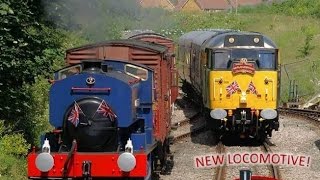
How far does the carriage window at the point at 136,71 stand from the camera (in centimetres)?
1124

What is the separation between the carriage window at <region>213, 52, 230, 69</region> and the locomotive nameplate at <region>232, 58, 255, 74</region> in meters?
0.29

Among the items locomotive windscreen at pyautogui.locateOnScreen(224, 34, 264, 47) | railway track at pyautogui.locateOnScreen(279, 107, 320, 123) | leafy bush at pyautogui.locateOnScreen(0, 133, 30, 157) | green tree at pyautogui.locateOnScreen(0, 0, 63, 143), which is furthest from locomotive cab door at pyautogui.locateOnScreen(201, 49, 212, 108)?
leafy bush at pyautogui.locateOnScreen(0, 133, 30, 157)

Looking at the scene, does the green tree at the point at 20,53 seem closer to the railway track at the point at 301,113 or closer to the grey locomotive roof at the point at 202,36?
the grey locomotive roof at the point at 202,36

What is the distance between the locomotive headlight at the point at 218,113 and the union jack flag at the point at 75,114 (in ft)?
28.1

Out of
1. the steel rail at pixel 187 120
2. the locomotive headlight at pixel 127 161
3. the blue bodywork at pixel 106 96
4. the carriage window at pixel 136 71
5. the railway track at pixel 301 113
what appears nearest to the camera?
the locomotive headlight at pixel 127 161

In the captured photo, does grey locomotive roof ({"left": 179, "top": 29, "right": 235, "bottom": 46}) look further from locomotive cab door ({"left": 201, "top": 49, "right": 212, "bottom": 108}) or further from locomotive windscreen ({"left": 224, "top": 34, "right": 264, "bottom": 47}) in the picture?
locomotive windscreen ({"left": 224, "top": 34, "right": 264, "bottom": 47})

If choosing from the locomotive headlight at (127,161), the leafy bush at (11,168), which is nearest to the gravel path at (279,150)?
the leafy bush at (11,168)

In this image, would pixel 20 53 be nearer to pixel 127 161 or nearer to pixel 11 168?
pixel 11 168

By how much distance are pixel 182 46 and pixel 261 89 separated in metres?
14.1

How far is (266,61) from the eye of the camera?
18.2 meters

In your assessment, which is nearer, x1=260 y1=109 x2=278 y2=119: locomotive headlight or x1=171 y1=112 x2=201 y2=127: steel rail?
x1=260 y1=109 x2=278 y2=119: locomotive headlight

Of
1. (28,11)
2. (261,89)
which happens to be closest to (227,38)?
(261,89)

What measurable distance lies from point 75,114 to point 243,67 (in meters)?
8.93

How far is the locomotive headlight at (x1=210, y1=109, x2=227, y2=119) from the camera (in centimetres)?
1812
